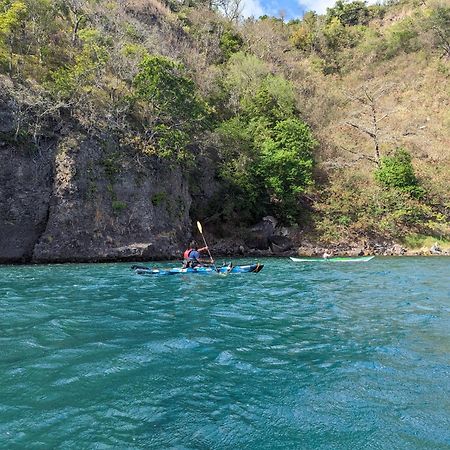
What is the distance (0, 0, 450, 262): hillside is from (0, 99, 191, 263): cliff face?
0.07 metres

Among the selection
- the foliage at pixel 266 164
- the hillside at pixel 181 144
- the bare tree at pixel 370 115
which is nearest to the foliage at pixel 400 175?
the hillside at pixel 181 144

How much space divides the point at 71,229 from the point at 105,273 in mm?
5864

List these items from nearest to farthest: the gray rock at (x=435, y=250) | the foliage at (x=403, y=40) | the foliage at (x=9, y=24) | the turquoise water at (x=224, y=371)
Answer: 1. the turquoise water at (x=224, y=371)
2. the foliage at (x=9, y=24)
3. the gray rock at (x=435, y=250)
4. the foliage at (x=403, y=40)

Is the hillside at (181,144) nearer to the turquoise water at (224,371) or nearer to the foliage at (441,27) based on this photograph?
the foliage at (441,27)

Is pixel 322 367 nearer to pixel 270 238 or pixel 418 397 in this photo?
pixel 418 397

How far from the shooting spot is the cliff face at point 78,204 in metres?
22.1

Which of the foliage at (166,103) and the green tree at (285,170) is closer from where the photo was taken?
the foliage at (166,103)

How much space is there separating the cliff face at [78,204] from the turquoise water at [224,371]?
10.0 meters

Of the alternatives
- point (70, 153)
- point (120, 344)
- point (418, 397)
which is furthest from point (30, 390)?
point (70, 153)

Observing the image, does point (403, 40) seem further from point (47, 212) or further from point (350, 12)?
point (47, 212)

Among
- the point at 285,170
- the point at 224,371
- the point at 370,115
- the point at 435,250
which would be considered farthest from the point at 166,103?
the point at 370,115

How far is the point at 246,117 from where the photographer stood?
34625 mm

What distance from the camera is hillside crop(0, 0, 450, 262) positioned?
75.1 feet

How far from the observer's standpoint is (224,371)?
640cm
